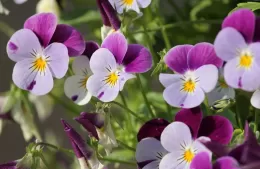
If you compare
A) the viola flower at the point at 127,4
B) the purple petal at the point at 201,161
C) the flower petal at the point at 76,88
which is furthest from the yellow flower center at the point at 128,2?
the purple petal at the point at 201,161

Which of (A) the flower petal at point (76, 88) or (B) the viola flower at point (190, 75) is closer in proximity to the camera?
(B) the viola flower at point (190, 75)

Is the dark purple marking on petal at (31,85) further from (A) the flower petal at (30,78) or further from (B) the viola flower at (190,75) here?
(B) the viola flower at (190,75)

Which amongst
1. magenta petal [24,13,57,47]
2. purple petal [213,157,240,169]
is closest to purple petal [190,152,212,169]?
purple petal [213,157,240,169]

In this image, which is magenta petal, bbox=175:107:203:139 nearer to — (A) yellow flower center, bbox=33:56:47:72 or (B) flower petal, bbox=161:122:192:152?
(B) flower petal, bbox=161:122:192:152

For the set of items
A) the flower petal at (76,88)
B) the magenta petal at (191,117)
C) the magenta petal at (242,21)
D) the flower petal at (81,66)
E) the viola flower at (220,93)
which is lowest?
the viola flower at (220,93)

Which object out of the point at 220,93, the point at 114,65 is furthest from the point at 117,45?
the point at 220,93

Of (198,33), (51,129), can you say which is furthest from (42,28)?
(51,129)
